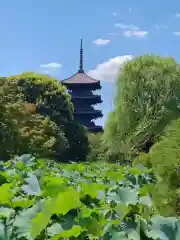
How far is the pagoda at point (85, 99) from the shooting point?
4853 cm

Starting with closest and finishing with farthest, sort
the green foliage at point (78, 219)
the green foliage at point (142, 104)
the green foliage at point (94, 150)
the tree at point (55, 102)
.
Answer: the green foliage at point (78, 219), the green foliage at point (142, 104), the tree at point (55, 102), the green foliage at point (94, 150)

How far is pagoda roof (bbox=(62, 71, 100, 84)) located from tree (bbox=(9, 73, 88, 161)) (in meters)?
15.1

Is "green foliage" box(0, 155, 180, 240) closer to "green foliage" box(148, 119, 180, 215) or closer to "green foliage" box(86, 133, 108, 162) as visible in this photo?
"green foliage" box(148, 119, 180, 215)

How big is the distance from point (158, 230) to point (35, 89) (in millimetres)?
31223

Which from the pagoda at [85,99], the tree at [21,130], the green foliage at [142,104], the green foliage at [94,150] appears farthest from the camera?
the pagoda at [85,99]

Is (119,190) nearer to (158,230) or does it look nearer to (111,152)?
(158,230)

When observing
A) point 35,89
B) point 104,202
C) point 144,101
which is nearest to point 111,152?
point 144,101

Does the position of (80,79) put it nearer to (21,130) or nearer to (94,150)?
(94,150)

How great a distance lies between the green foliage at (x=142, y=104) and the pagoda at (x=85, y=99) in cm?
2461

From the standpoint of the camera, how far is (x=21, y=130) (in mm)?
23656

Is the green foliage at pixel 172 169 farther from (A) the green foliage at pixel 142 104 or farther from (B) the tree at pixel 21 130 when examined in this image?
(A) the green foliage at pixel 142 104

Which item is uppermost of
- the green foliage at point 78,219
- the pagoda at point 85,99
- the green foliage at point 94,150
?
the green foliage at point 78,219

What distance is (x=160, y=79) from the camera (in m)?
22.1

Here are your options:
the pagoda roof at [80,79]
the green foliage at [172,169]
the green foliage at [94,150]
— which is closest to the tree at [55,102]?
the green foliage at [94,150]
